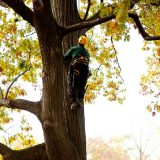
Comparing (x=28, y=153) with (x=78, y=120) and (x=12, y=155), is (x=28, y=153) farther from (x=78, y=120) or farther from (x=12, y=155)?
(x=78, y=120)

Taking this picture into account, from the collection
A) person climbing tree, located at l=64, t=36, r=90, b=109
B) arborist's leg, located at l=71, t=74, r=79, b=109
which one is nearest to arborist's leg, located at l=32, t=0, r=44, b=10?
person climbing tree, located at l=64, t=36, r=90, b=109

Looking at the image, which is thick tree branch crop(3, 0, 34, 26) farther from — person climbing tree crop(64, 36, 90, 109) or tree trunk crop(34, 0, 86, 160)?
person climbing tree crop(64, 36, 90, 109)

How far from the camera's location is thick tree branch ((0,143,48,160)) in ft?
18.1

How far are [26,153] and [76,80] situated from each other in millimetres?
1527

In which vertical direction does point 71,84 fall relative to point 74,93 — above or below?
above

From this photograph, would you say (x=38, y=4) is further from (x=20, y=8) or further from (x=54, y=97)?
(x=54, y=97)

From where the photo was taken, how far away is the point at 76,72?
5.73 metres

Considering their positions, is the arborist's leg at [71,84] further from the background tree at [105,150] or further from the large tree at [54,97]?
the background tree at [105,150]

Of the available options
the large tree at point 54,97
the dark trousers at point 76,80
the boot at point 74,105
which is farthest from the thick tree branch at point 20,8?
the boot at point 74,105

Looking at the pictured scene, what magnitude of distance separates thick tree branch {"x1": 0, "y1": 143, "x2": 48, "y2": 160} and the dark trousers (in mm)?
1026

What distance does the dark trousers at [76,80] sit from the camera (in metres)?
5.67

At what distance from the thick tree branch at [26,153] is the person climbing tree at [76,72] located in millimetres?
977

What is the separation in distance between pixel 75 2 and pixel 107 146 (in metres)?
50.4

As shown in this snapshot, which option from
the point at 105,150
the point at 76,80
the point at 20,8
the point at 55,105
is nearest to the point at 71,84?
the point at 76,80
